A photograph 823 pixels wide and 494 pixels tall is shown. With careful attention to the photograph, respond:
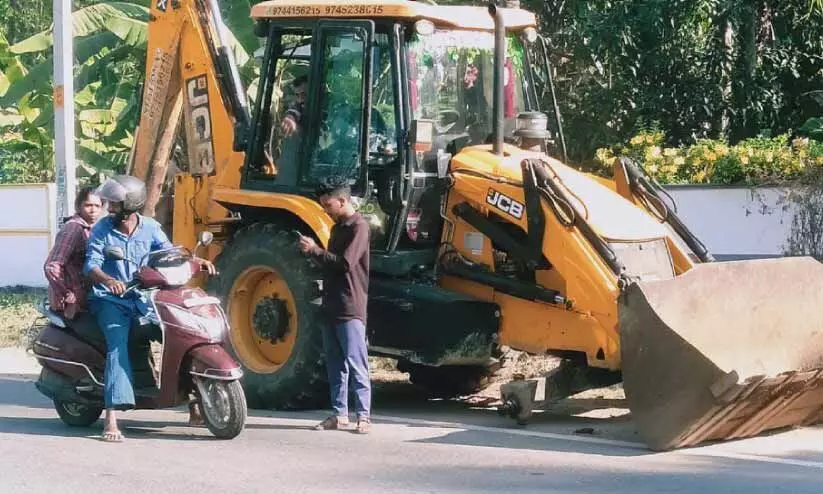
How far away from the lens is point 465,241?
10117 millimetres

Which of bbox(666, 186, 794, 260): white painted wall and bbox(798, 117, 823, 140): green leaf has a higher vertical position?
bbox(798, 117, 823, 140): green leaf

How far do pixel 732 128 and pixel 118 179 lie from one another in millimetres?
11095

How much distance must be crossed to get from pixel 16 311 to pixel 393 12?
8.83m

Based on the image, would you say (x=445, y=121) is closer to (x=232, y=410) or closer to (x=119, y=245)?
(x=119, y=245)

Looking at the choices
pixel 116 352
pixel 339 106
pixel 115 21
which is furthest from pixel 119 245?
pixel 115 21

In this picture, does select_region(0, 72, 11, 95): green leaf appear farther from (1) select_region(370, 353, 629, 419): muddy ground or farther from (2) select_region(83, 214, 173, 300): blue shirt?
(2) select_region(83, 214, 173, 300): blue shirt

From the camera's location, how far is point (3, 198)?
66.7 feet

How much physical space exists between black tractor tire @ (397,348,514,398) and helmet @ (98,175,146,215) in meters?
2.90

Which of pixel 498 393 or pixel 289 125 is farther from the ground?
pixel 289 125

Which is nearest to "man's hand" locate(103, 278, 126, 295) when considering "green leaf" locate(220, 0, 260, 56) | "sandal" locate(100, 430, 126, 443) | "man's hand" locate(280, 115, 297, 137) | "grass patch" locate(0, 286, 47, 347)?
"sandal" locate(100, 430, 126, 443)

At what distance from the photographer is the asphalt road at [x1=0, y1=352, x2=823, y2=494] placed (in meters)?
7.79

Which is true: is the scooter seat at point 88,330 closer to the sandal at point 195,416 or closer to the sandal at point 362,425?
the sandal at point 195,416

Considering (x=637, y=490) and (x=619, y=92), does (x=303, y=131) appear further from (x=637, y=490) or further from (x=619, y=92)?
(x=619, y=92)

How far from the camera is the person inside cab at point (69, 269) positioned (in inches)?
373
